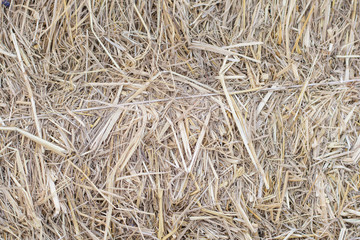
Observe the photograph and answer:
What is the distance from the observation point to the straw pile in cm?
122

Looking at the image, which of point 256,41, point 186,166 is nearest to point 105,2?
point 256,41

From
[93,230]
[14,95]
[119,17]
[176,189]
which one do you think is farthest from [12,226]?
[119,17]

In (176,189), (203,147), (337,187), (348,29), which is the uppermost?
(348,29)

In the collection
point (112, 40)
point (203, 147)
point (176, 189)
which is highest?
point (112, 40)

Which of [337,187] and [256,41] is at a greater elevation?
[256,41]

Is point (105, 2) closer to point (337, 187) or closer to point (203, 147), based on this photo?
point (203, 147)

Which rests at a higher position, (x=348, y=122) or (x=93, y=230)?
(x=348, y=122)

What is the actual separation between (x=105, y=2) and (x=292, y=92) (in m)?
0.83

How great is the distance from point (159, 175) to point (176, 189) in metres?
0.08

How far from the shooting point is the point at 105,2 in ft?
4.46

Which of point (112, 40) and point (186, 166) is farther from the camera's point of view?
point (112, 40)

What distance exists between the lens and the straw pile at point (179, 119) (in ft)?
4.00

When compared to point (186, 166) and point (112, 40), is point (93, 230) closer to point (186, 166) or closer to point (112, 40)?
point (186, 166)

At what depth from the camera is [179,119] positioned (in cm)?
125
